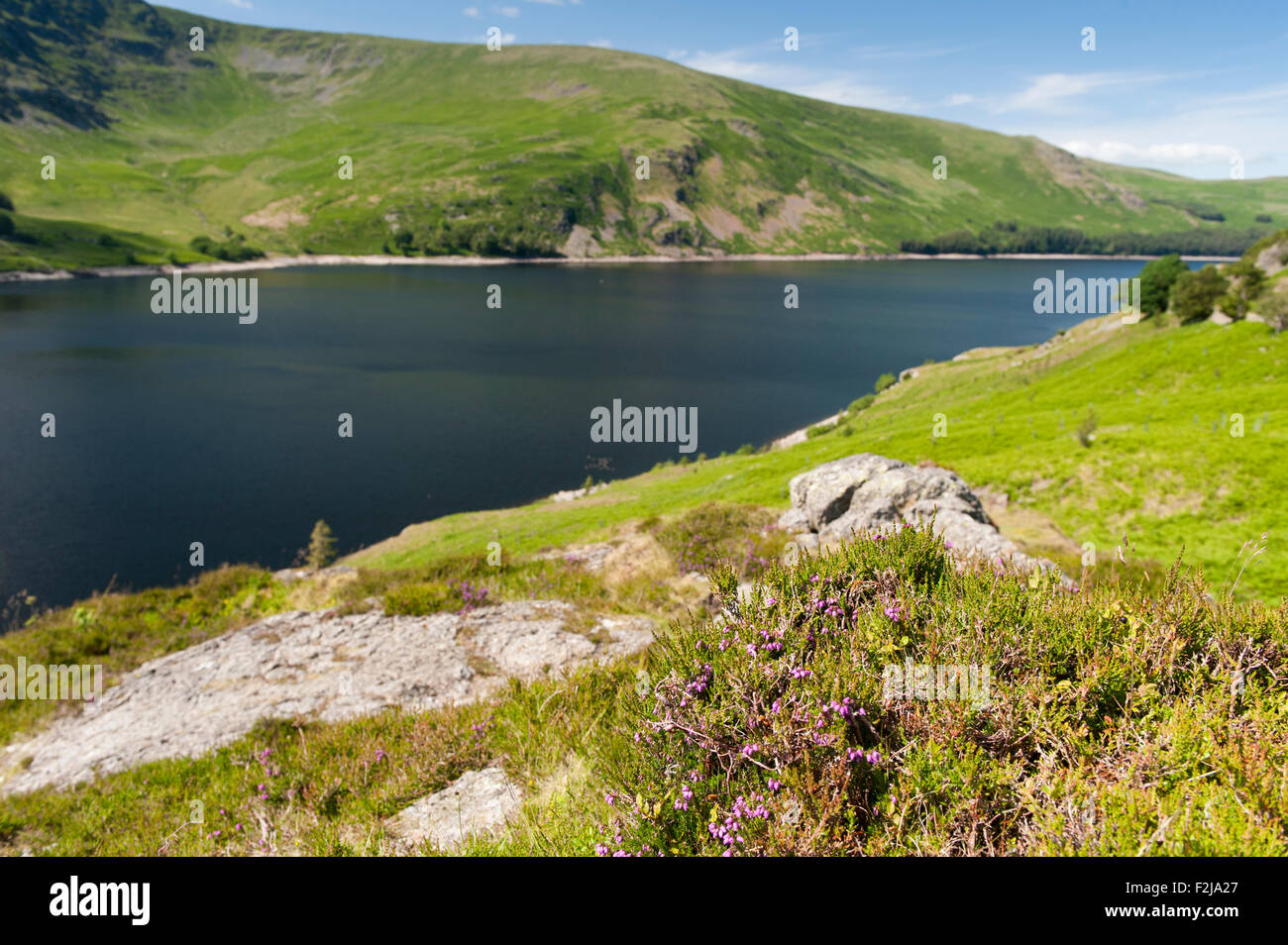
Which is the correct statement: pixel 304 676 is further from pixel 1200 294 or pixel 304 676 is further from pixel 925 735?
pixel 1200 294

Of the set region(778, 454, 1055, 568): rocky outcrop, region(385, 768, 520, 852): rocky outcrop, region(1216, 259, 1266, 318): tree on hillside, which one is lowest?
region(385, 768, 520, 852): rocky outcrop

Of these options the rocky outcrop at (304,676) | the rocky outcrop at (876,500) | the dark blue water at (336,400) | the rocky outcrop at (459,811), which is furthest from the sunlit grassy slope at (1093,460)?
the rocky outcrop at (459,811)

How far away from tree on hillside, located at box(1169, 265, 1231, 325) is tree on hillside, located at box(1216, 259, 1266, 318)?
139 centimetres

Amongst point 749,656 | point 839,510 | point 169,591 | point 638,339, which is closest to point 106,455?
point 169,591

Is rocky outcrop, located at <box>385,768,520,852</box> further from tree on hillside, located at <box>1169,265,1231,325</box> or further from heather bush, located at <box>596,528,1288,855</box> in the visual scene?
tree on hillside, located at <box>1169,265,1231,325</box>

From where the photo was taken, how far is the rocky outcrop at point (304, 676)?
12812 mm

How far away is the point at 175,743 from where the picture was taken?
40.8 ft

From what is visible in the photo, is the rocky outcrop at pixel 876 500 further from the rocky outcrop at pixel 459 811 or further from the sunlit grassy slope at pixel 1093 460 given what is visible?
the rocky outcrop at pixel 459 811

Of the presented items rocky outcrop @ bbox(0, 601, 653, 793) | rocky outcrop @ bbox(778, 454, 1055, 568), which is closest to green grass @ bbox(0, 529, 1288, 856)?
rocky outcrop @ bbox(0, 601, 653, 793)

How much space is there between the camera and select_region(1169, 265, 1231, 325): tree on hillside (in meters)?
57.7

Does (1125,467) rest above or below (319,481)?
above

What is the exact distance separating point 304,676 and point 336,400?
3329 inches
